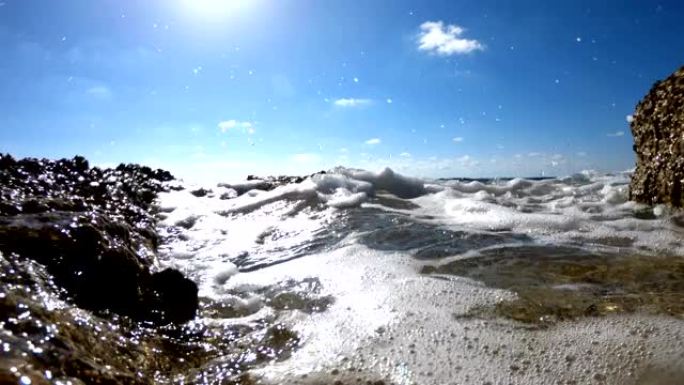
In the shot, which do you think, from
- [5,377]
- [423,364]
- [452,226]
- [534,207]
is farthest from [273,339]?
[534,207]

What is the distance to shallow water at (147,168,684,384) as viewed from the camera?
209 cm

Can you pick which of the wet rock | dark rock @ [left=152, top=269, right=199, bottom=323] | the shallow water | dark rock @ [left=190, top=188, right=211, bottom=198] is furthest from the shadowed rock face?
dark rock @ [left=190, top=188, right=211, bottom=198]

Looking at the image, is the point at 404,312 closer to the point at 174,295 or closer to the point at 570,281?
the point at 570,281

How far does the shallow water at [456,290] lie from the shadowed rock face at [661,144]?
361 mm

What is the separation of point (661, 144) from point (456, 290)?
517 cm

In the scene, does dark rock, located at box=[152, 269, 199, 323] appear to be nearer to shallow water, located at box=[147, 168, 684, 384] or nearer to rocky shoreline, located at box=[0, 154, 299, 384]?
rocky shoreline, located at box=[0, 154, 299, 384]

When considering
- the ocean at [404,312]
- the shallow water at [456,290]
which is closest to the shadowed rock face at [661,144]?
the shallow water at [456,290]

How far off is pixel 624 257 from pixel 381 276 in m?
2.17

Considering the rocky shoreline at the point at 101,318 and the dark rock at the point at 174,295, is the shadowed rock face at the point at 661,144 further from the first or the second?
the dark rock at the point at 174,295

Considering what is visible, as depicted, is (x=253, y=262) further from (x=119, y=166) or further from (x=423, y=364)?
(x=119, y=166)

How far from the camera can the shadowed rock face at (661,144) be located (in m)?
5.63

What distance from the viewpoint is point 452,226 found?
5488 millimetres

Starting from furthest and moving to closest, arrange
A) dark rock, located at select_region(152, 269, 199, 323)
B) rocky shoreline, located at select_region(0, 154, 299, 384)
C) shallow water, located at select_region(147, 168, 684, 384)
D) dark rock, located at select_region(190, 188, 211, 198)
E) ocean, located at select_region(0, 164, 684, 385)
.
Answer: dark rock, located at select_region(190, 188, 211, 198) < dark rock, located at select_region(152, 269, 199, 323) < shallow water, located at select_region(147, 168, 684, 384) < ocean, located at select_region(0, 164, 684, 385) < rocky shoreline, located at select_region(0, 154, 299, 384)

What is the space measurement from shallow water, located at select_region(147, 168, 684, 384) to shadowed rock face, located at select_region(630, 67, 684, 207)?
36 centimetres
